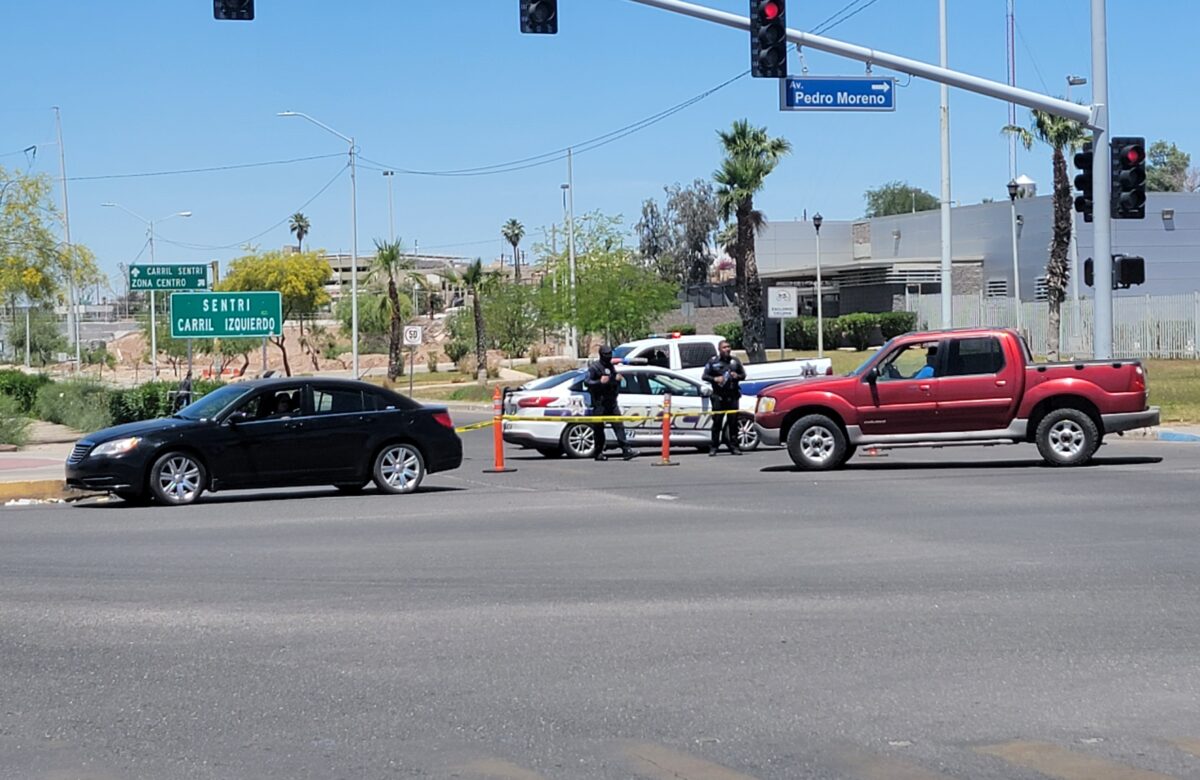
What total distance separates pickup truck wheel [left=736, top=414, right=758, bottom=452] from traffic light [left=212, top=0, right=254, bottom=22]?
11274mm

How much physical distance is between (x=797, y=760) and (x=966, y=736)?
90cm

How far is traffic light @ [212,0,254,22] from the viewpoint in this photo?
2039cm

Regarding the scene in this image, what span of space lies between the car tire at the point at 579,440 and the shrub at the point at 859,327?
1753 inches

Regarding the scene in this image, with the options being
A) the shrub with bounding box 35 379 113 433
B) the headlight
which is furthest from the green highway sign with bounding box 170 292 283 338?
the headlight

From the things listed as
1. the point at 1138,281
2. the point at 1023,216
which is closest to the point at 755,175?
the point at 1023,216

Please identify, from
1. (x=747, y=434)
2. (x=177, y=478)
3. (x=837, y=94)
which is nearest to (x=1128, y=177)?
(x=837, y=94)

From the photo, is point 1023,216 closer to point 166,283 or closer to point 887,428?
point 166,283

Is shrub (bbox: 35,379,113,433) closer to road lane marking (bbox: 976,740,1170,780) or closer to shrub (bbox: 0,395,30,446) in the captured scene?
shrub (bbox: 0,395,30,446)

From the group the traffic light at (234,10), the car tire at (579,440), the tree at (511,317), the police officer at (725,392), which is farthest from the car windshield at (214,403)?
the tree at (511,317)

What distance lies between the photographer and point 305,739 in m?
7.07

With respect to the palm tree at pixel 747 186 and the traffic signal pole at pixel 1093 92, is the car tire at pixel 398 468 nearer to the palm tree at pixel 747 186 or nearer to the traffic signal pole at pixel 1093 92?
the traffic signal pole at pixel 1093 92

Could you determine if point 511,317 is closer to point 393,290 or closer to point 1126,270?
point 393,290

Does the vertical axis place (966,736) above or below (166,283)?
below

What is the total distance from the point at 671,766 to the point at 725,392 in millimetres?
19919
